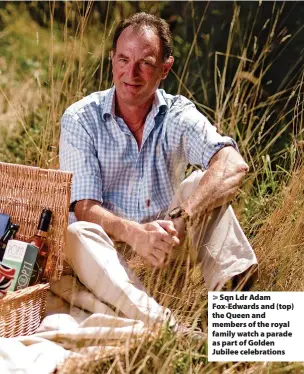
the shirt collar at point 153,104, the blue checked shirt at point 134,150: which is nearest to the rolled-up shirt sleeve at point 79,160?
the blue checked shirt at point 134,150

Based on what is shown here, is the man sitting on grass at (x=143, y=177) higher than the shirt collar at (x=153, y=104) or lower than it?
lower

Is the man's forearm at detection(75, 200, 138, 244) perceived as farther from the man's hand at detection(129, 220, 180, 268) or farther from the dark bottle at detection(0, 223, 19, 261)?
the dark bottle at detection(0, 223, 19, 261)

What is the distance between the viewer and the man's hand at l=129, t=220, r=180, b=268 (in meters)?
3.05

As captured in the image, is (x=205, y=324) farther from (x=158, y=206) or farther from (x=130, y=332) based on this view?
(x=158, y=206)

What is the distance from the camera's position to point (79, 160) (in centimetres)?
331

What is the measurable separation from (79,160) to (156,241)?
0.49 metres

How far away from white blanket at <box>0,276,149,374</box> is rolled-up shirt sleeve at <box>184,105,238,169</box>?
0.70 m

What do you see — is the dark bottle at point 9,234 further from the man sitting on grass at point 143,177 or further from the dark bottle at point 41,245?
the man sitting on grass at point 143,177

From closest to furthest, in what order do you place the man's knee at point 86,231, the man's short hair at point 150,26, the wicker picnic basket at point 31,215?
1. the wicker picnic basket at point 31,215
2. the man's knee at point 86,231
3. the man's short hair at point 150,26

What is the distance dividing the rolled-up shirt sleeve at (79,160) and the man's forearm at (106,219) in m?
0.03

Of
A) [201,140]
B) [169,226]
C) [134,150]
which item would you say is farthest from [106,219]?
Answer: [201,140]

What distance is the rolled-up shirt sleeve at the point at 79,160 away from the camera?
3.27 metres

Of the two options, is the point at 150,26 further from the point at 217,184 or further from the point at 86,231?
the point at 86,231

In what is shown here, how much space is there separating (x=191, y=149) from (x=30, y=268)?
88 centimetres
